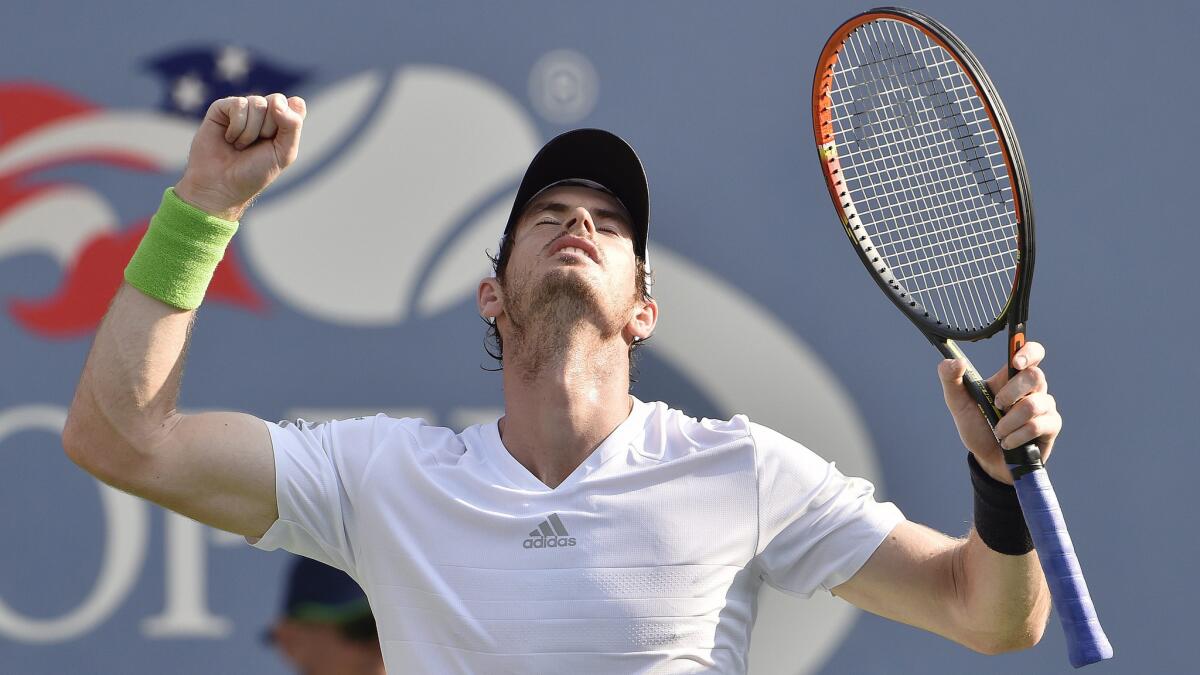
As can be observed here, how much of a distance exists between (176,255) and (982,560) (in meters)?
1.37

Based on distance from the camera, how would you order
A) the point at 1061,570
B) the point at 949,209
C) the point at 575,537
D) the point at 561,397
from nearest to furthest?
the point at 1061,570 → the point at 575,537 → the point at 561,397 → the point at 949,209

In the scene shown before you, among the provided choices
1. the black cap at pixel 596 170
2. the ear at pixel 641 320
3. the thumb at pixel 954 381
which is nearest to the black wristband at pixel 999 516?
the thumb at pixel 954 381

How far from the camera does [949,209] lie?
2924 millimetres

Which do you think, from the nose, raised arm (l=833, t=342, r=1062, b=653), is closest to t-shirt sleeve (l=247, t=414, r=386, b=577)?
the nose

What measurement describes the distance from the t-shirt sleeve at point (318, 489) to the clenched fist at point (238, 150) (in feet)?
1.46

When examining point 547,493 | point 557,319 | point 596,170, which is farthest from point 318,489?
point 596,170

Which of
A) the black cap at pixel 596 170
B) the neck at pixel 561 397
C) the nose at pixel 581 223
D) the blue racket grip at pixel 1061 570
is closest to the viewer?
Answer: the blue racket grip at pixel 1061 570

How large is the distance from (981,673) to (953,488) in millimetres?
446

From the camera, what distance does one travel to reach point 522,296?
8.61 feet

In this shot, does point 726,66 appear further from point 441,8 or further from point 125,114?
point 125,114

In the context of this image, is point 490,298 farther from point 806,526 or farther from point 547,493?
point 806,526

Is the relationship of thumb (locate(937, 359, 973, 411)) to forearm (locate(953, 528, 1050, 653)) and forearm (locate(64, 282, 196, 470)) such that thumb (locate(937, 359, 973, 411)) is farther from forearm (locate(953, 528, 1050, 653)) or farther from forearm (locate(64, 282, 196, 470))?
forearm (locate(64, 282, 196, 470))

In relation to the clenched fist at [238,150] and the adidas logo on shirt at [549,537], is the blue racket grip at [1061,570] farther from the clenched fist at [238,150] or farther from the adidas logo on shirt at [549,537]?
the clenched fist at [238,150]

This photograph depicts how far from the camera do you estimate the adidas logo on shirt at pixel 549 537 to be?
7.53 ft
